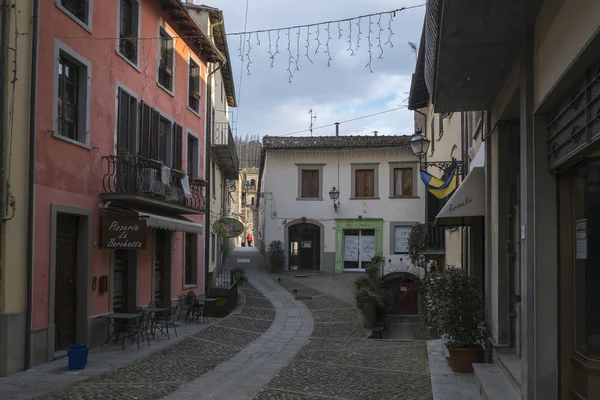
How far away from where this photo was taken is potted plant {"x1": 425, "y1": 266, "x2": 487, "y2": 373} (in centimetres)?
848

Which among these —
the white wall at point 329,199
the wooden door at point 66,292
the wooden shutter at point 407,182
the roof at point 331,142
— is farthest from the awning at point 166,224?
the wooden shutter at point 407,182

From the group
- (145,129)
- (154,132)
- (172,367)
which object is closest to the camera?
(172,367)

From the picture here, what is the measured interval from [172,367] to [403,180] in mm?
21384

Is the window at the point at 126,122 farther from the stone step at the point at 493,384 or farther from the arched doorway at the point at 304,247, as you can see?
the arched doorway at the point at 304,247

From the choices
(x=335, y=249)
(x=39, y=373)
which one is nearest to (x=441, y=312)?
(x=39, y=373)

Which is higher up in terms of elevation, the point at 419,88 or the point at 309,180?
the point at 419,88

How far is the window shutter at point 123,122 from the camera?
43.4 ft

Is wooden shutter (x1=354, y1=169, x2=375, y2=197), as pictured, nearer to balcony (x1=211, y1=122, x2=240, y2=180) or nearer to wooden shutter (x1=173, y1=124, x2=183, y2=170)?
balcony (x1=211, y1=122, x2=240, y2=180)

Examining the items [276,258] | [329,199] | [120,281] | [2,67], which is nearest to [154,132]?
[120,281]

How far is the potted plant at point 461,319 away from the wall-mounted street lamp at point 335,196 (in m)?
20.1

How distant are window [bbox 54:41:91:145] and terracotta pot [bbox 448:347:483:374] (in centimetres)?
750

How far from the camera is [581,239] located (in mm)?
4980

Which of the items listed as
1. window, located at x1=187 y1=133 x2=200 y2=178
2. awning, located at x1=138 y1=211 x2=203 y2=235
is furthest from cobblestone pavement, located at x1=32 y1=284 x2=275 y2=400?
window, located at x1=187 y1=133 x2=200 y2=178

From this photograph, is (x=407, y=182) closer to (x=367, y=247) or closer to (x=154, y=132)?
(x=367, y=247)
